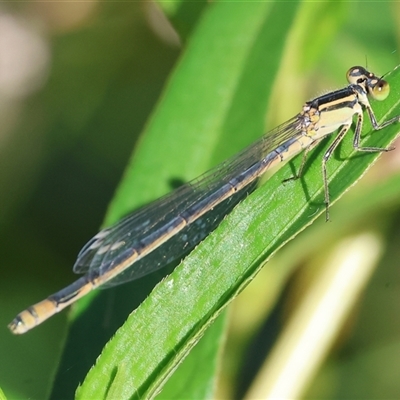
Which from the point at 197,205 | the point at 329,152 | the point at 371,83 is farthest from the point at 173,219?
the point at 371,83

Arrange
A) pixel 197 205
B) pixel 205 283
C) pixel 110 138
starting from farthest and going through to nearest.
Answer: pixel 110 138 < pixel 197 205 < pixel 205 283

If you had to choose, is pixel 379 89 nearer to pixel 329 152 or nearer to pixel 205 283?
pixel 329 152

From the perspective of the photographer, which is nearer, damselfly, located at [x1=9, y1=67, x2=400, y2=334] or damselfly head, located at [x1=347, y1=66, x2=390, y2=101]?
damselfly head, located at [x1=347, y1=66, x2=390, y2=101]

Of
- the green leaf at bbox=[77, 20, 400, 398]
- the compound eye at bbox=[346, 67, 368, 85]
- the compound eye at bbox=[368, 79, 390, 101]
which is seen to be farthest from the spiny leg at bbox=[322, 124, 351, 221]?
the compound eye at bbox=[346, 67, 368, 85]

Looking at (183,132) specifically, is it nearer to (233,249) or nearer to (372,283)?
(233,249)

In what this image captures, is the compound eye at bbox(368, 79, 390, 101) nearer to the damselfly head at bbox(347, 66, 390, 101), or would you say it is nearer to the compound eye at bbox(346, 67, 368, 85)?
the damselfly head at bbox(347, 66, 390, 101)

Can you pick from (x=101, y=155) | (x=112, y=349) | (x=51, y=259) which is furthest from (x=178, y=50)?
(x=112, y=349)
